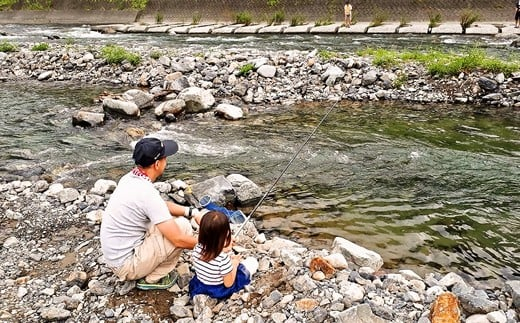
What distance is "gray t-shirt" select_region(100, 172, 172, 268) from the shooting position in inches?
137

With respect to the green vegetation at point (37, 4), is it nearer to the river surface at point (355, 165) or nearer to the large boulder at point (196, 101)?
the river surface at point (355, 165)

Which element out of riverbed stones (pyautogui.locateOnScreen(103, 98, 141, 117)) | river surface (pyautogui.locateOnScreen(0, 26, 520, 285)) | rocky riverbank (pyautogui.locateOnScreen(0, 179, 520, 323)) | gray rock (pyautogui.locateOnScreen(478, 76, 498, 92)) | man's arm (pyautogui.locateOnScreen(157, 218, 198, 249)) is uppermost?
man's arm (pyautogui.locateOnScreen(157, 218, 198, 249))

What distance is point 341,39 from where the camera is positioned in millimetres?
18500

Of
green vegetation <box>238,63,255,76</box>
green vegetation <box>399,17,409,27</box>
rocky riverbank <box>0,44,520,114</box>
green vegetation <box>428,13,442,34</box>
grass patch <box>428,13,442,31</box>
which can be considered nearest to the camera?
rocky riverbank <box>0,44,520,114</box>

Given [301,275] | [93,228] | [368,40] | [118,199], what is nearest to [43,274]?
[93,228]

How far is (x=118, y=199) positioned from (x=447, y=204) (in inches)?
154

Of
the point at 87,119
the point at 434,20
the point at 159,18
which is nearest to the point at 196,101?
the point at 87,119

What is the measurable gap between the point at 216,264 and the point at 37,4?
33686 mm

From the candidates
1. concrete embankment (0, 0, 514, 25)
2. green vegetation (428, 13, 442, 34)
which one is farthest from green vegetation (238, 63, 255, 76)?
concrete embankment (0, 0, 514, 25)

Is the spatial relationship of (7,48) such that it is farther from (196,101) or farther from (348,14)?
(348,14)

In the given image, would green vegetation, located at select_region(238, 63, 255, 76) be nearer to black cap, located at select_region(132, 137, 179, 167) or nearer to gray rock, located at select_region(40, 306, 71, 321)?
black cap, located at select_region(132, 137, 179, 167)

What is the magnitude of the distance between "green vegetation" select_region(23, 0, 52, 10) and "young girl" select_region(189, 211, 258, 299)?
32.4 metres

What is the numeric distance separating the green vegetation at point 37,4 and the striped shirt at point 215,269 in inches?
1276

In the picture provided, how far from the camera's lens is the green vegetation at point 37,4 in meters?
31.3
